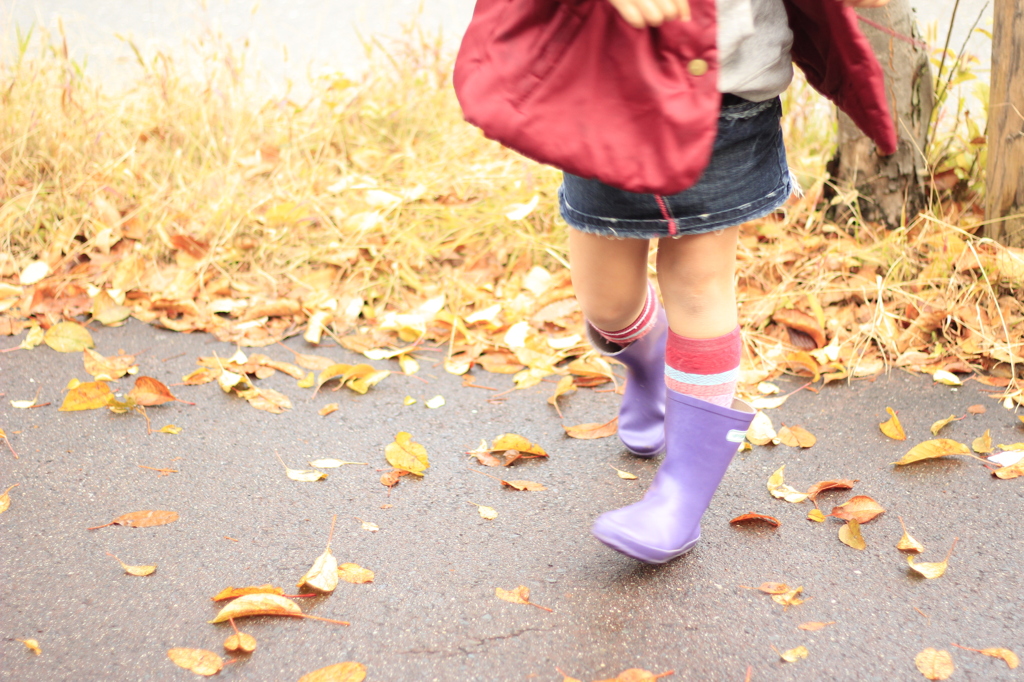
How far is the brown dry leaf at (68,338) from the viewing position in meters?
2.39

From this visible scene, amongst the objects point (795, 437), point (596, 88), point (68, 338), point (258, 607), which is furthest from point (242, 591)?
point (68, 338)

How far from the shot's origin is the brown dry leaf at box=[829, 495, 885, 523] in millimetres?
1624

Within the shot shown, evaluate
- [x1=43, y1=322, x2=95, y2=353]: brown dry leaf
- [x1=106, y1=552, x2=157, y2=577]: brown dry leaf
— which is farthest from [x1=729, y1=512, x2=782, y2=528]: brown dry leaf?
[x1=43, y1=322, x2=95, y2=353]: brown dry leaf

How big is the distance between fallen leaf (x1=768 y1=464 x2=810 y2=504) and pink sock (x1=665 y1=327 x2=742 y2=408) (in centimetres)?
37

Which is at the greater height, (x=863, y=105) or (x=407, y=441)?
(x=863, y=105)

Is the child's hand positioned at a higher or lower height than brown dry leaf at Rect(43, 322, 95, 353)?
higher

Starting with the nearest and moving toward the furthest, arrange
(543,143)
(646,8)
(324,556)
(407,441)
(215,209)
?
(646,8)
(543,143)
(324,556)
(407,441)
(215,209)

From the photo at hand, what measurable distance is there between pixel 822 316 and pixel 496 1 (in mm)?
1518

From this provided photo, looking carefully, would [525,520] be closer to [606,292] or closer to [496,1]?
[606,292]

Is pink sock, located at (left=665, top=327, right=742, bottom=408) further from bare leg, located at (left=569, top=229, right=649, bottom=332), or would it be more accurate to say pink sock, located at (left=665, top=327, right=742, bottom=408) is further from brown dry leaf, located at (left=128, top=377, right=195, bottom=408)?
brown dry leaf, located at (left=128, top=377, right=195, bottom=408)

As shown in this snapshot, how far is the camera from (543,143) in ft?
3.67

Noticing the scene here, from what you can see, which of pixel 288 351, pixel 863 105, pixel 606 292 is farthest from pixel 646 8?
pixel 288 351

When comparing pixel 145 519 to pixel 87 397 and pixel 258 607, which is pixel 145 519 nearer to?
pixel 258 607

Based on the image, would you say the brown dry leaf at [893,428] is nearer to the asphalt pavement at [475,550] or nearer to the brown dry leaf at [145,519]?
the asphalt pavement at [475,550]
